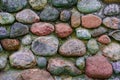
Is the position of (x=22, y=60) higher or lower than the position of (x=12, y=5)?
lower

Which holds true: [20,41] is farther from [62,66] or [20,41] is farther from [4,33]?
[62,66]

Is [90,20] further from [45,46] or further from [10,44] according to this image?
[10,44]

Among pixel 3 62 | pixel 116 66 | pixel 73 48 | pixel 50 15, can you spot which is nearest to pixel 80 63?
pixel 73 48

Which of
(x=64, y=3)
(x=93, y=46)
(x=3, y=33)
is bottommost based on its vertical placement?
(x=93, y=46)

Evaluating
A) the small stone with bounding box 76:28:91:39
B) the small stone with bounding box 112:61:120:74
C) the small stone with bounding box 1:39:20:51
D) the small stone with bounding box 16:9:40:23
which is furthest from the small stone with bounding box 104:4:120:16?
the small stone with bounding box 1:39:20:51

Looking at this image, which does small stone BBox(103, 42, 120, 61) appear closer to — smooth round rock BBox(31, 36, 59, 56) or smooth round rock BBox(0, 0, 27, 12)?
smooth round rock BBox(31, 36, 59, 56)

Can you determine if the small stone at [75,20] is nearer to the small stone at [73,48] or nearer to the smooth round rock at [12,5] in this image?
the small stone at [73,48]

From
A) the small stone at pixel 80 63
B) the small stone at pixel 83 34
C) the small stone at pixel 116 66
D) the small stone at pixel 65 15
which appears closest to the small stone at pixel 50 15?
the small stone at pixel 65 15
